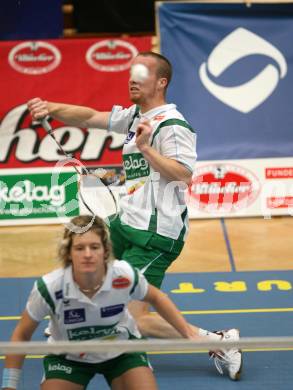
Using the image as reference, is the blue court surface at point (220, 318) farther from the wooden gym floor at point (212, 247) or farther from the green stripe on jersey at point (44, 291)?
the green stripe on jersey at point (44, 291)

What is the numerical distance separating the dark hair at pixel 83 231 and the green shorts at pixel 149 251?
3.72ft

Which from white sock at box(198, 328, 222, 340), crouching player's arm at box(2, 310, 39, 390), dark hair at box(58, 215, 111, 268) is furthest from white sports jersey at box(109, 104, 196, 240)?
crouching player's arm at box(2, 310, 39, 390)

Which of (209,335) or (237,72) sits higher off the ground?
(237,72)

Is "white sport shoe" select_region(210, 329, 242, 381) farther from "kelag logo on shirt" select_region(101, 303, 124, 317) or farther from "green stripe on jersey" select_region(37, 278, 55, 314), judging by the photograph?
"green stripe on jersey" select_region(37, 278, 55, 314)

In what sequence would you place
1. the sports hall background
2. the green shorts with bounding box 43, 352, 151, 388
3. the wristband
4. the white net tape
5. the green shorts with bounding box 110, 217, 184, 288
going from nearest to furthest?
the white net tape, the wristband, the green shorts with bounding box 43, 352, 151, 388, the green shorts with bounding box 110, 217, 184, 288, the sports hall background

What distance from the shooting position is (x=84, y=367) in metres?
4.39

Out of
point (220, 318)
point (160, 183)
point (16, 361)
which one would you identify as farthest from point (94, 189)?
point (16, 361)

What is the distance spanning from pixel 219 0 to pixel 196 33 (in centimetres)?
116

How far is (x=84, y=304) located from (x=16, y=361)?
0.44 m

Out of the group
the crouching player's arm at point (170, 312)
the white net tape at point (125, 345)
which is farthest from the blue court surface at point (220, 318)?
the white net tape at point (125, 345)

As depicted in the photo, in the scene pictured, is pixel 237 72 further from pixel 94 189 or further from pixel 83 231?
pixel 83 231

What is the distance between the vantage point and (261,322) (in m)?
6.57

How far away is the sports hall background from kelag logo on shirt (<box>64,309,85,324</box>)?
137cm

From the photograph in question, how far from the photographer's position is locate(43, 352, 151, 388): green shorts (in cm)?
436
